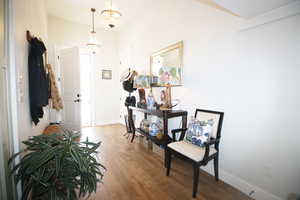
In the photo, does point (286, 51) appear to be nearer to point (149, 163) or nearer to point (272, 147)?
point (272, 147)

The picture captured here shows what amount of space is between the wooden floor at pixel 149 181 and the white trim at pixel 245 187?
60mm

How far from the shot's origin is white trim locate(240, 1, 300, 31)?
1.25 m

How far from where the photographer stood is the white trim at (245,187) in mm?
1479

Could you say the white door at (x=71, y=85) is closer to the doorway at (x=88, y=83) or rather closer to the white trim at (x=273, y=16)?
the doorway at (x=88, y=83)

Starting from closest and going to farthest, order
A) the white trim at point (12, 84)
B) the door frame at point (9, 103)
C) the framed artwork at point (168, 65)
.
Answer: the door frame at point (9, 103) < the white trim at point (12, 84) < the framed artwork at point (168, 65)

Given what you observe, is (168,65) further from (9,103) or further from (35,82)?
(9,103)

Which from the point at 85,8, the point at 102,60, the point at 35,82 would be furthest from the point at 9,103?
the point at 102,60

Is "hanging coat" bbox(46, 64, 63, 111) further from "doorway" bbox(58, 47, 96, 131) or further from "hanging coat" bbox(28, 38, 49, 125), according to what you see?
"hanging coat" bbox(28, 38, 49, 125)

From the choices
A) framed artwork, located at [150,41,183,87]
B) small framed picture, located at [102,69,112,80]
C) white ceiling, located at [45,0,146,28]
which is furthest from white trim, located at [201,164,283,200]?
small framed picture, located at [102,69,112,80]

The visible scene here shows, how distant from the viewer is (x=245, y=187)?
5.37 ft

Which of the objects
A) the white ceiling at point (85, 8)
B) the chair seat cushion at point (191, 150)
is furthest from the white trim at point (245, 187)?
the white ceiling at point (85, 8)

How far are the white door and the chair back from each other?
323cm

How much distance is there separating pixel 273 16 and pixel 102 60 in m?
Result: 4.68

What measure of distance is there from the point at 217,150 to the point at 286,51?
1302 millimetres
